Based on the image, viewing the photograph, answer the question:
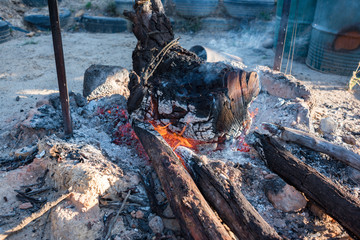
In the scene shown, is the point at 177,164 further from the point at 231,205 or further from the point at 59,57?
the point at 59,57

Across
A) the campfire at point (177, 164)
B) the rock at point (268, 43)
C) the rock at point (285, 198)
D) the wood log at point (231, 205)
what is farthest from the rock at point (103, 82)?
the rock at point (268, 43)

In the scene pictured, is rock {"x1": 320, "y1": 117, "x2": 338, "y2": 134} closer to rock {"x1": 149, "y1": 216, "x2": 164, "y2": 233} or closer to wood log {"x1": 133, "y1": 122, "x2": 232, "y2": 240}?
wood log {"x1": 133, "y1": 122, "x2": 232, "y2": 240}

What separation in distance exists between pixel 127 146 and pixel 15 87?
3.17 metres

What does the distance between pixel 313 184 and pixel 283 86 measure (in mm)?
2032

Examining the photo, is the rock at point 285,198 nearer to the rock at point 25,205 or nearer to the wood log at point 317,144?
the wood log at point 317,144

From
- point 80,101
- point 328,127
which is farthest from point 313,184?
point 80,101

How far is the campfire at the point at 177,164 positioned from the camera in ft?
6.29

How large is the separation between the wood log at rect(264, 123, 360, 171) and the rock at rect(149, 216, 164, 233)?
1.58 meters

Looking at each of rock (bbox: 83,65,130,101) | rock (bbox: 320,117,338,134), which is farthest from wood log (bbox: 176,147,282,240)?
rock (bbox: 83,65,130,101)

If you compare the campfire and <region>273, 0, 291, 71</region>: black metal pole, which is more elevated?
<region>273, 0, 291, 71</region>: black metal pole

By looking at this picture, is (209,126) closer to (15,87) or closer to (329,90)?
(329,90)

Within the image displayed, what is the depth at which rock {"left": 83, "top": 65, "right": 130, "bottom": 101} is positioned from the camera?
3.78 metres

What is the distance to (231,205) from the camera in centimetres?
186

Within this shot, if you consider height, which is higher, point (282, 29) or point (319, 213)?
point (282, 29)
